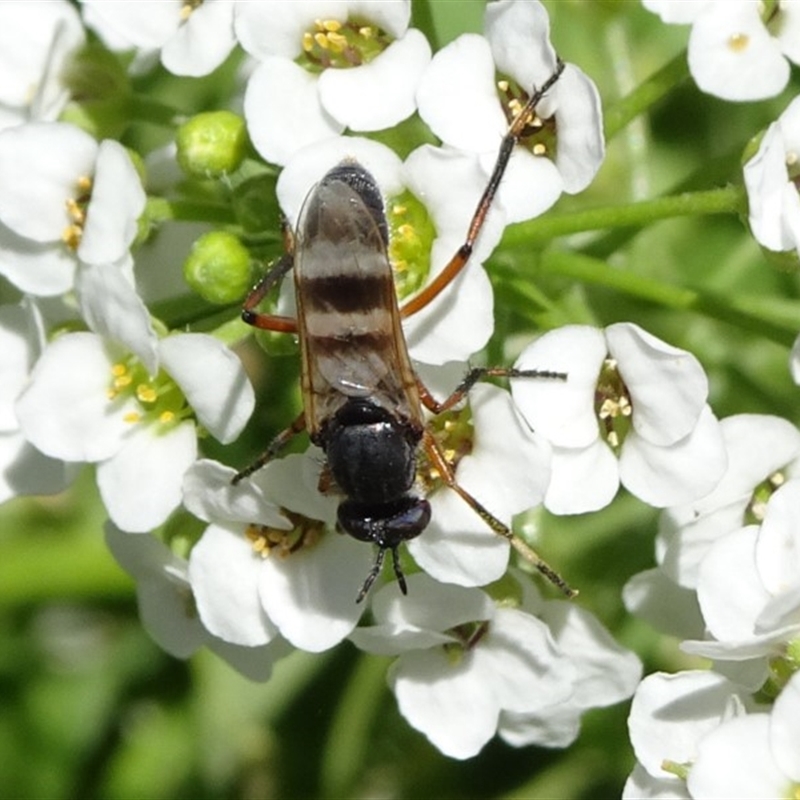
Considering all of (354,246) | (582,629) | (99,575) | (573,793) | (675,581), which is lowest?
(573,793)

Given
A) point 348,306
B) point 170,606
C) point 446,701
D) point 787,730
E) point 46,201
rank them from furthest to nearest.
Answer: point 170,606 < point 446,701 < point 46,201 < point 348,306 < point 787,730

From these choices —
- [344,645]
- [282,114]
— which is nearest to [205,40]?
[282,114]

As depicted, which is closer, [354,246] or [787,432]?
[354,246]

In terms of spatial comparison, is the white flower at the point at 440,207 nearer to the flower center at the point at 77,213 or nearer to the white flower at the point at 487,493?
the white flower at the point at 487,493

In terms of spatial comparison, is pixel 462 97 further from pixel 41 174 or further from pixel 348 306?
pixel 41 174

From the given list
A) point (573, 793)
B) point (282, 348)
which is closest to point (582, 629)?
point (282, 348)

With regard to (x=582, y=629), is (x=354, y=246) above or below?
above

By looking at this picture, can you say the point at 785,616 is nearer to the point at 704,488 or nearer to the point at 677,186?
Answer: the point at 704,488
